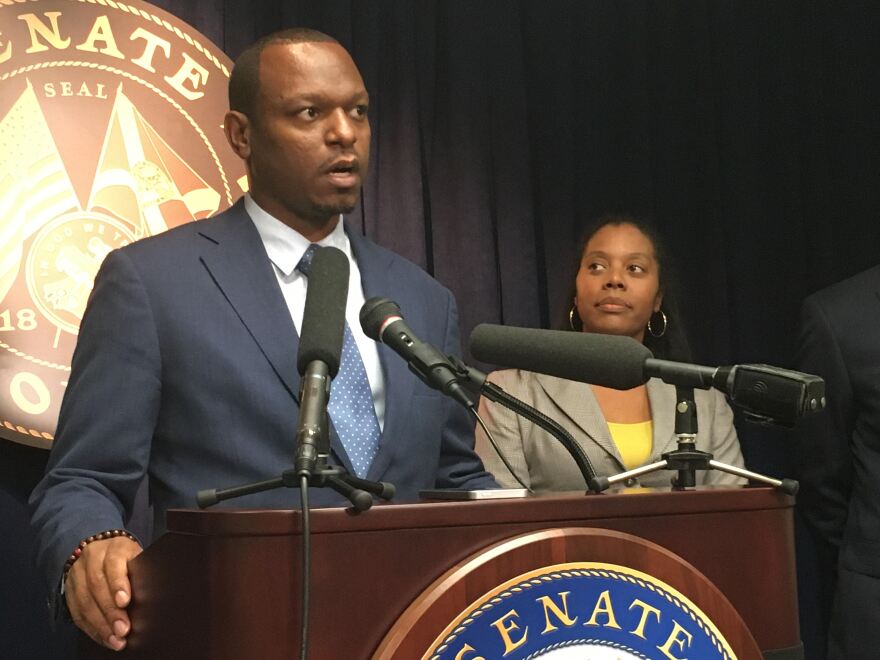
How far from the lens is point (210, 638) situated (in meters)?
0.98

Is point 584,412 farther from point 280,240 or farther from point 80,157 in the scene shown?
point 80,157

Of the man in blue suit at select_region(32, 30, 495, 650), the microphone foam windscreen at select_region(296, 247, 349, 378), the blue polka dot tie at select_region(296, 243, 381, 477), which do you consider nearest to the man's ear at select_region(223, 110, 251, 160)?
the man in blue suit at select_region(32, 30, 495, 650)

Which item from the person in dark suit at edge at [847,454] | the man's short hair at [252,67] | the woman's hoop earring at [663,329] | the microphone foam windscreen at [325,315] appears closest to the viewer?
the microphone foam windscreen at [325,315]

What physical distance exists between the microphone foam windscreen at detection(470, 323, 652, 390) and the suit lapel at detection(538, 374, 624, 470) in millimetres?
1342

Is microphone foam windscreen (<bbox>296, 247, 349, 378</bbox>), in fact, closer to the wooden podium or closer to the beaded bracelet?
the wooden podium

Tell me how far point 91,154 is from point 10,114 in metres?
0.18

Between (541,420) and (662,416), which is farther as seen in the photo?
(662,416)

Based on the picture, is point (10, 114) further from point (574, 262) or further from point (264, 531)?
point (264, 531)

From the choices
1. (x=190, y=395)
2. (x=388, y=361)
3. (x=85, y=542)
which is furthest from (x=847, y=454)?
(x=85, y=542)

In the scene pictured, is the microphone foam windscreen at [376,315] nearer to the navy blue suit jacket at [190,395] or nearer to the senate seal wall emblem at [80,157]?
the navy blue suit jacket at [190,395]

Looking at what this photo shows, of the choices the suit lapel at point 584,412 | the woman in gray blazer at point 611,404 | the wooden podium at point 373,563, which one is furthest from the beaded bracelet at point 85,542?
the suit lapel at point 584,412

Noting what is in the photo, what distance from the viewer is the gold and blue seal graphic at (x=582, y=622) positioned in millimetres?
993

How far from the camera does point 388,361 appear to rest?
63.2 inches

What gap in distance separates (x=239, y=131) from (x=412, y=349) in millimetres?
787
